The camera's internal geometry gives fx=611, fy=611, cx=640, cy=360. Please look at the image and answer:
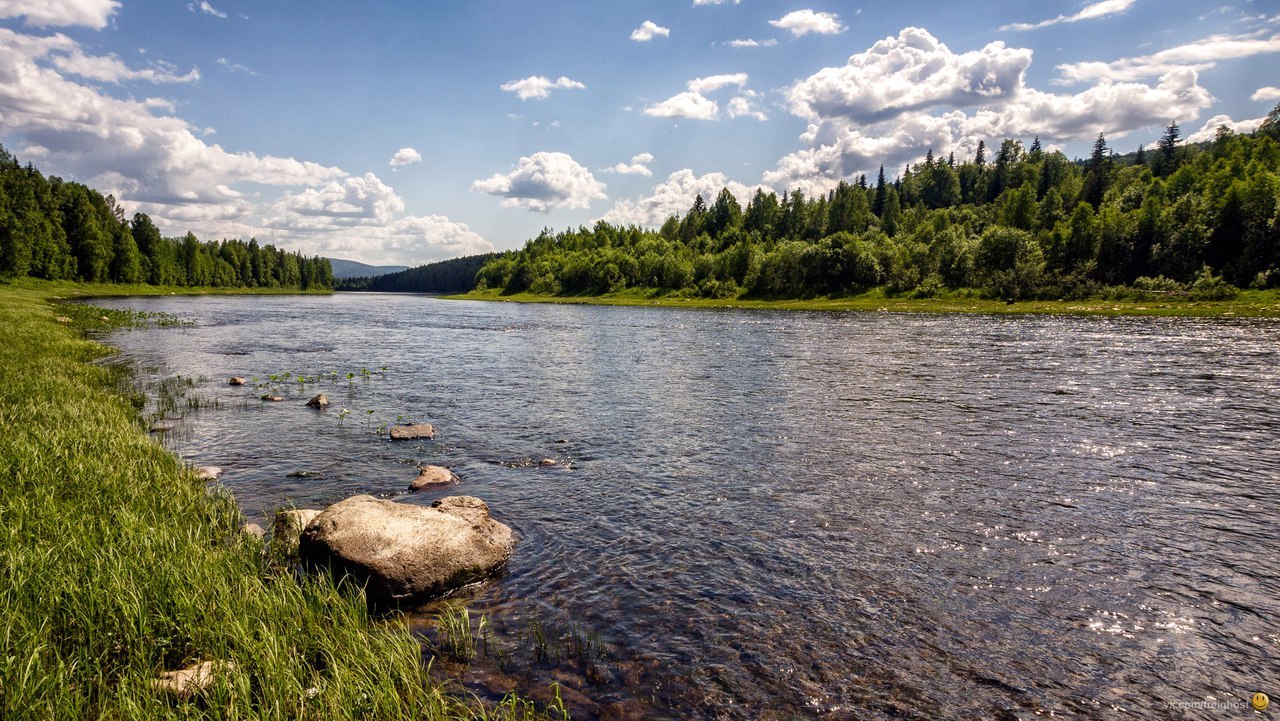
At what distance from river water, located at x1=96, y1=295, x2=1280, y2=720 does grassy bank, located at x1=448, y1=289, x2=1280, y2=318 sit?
6754cm

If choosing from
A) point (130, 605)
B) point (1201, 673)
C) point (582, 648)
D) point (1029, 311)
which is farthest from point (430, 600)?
point (1029, 311)

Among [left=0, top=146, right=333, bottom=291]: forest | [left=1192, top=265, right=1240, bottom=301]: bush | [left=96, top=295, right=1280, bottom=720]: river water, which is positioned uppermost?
[left=0, top=146, right=333, bottom=291]: forest

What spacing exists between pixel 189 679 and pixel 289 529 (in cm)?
599

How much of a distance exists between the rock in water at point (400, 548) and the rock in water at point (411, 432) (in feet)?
32.2

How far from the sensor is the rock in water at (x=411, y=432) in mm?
22234

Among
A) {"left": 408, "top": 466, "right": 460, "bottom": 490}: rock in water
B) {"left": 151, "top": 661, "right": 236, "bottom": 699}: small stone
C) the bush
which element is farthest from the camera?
the bush

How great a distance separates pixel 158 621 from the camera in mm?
7754

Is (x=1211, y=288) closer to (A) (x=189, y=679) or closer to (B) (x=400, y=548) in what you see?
(B) (x=400, y=548)

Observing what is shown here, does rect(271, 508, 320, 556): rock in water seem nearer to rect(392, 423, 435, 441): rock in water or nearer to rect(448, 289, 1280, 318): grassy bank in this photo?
rect(392, 423, 435, 441): rock in water

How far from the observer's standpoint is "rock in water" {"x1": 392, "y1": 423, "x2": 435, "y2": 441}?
22234mm

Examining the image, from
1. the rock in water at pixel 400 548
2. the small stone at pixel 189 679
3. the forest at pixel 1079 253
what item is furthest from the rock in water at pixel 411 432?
the forest at pixel 1079 253

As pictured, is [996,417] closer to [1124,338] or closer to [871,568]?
[871,568]

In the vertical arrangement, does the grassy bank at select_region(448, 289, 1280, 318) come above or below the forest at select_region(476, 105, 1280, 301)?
below

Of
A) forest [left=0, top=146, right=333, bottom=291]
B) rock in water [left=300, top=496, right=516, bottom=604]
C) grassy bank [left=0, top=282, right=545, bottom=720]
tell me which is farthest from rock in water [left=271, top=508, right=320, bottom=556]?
forest [left=0, top=146, right=333, bottom=291]
